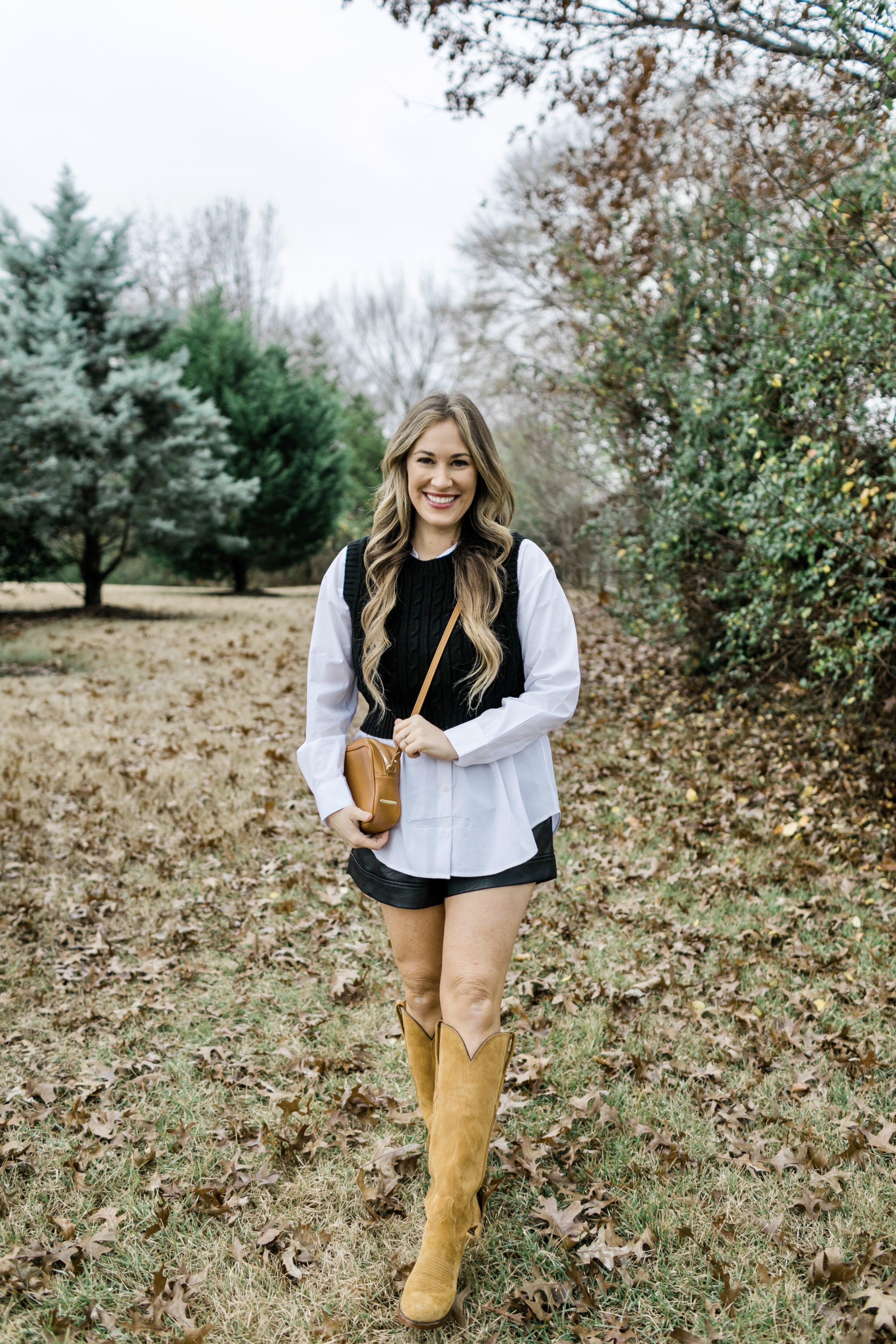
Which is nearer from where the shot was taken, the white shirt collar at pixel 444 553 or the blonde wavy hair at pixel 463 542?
the blonde wavy hair at pixel 463 542

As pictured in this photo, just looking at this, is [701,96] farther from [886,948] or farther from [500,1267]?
[500,1267]

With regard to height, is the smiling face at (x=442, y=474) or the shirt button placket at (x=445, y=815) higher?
the smiling face at (x=442, y=474)

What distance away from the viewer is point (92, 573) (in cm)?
1603

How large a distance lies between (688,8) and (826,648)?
4104 millimetres

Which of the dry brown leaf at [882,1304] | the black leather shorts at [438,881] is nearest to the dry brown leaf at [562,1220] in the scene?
the dry brown leaf at [882,1304]

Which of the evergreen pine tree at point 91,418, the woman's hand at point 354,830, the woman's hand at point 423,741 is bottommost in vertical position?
the woman's hand at point 354,830

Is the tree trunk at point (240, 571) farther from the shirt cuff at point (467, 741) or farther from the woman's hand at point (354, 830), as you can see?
the shirt cuff at point (467, 741)

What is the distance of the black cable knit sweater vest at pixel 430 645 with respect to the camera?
2529 millimetres

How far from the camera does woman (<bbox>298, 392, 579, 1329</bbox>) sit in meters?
2.39

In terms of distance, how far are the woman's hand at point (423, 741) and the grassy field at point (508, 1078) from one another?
4.84 feet

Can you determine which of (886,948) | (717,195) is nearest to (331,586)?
(886,948)

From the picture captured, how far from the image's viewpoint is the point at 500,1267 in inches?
103

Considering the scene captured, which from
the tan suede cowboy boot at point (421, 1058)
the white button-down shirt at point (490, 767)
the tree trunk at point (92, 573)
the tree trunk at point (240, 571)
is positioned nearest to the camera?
the white button-down shirt at point (490, 767)

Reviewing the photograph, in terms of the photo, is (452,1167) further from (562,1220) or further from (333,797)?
(333,797)
